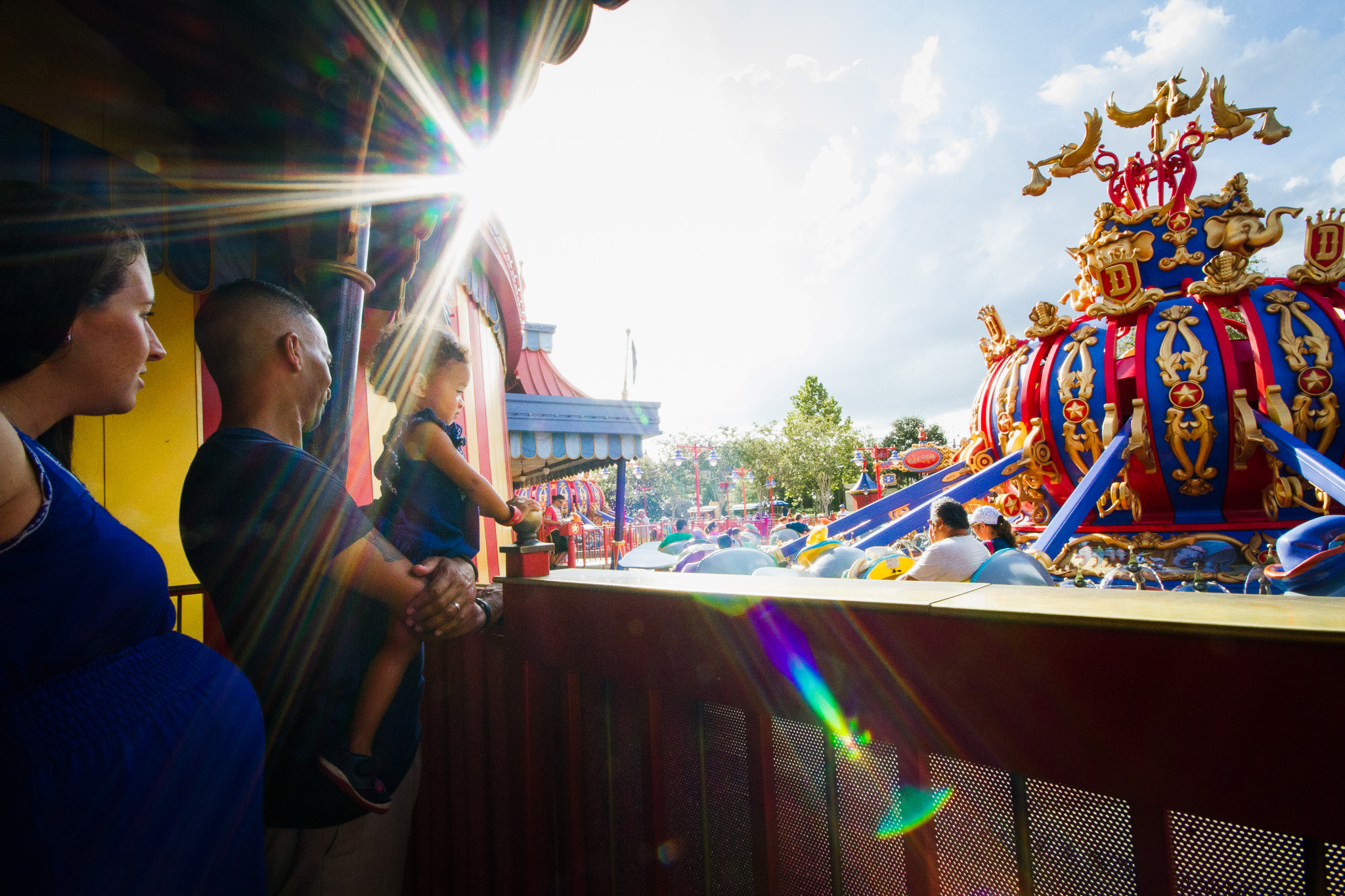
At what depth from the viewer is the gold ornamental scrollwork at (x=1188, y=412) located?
21.5 feet

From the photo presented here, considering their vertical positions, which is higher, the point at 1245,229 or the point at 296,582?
the point at 1245,229

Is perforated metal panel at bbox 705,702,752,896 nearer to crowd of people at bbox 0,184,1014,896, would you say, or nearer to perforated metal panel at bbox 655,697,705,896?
perforated metal panel at bbox 655,697,705,896

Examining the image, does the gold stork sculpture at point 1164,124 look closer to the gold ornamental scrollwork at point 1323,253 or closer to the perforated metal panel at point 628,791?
the gold ornamental scrollwork at point 1323,253

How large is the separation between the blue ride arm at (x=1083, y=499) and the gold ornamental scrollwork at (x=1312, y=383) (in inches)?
62.8

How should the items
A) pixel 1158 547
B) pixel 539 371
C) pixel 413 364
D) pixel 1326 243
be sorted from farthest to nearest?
pixel 539 371 → pixel 1158 547 → pixel 1326 243 → pixel 413 364

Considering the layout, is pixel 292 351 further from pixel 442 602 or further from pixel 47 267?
pixel 442 602

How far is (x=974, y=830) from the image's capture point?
39.6 inches

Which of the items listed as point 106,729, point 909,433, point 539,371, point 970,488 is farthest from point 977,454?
point 909,433

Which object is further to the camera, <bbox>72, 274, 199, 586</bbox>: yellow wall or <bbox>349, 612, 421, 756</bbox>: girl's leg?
<bbox>72, 274, 199, 586</bbox>: yellow wall

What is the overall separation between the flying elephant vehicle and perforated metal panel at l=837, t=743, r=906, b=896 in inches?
187

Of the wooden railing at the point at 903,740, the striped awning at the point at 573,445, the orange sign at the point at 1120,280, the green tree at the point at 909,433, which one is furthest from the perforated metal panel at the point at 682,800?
the green tree at the point at 909,433

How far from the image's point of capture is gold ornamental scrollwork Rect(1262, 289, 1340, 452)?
6.27 meters

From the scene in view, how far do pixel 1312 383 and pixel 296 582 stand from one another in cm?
915

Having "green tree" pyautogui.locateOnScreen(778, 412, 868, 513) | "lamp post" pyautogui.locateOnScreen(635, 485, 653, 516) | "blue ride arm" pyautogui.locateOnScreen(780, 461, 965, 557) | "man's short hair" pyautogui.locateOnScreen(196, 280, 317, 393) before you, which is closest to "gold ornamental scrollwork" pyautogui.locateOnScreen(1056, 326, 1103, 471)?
"blue ride arm" pyautogui.locateOnScreen(780, 461, 965, 557)
